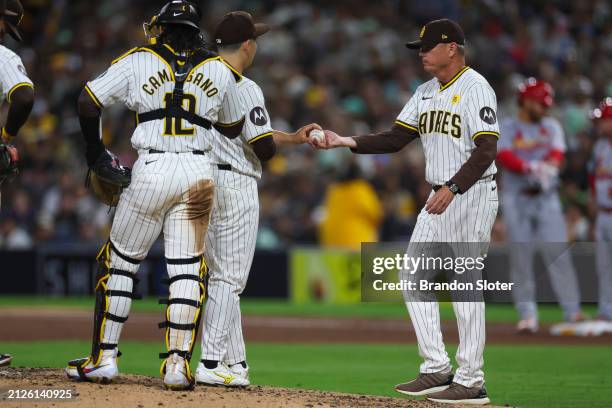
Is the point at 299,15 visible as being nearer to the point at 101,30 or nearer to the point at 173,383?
the point at 101,30

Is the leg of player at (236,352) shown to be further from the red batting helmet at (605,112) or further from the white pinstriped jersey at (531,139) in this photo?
the red batting helmet at (605,112)

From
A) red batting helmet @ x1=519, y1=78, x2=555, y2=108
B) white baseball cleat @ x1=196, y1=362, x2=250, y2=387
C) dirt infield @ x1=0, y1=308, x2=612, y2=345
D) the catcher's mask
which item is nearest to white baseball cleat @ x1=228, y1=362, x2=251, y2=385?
white baseball cleat @ x1=196, y1=362, x2=250, y2=387

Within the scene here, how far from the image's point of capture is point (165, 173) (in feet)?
20.8

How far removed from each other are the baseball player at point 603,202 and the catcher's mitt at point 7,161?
21.8ft

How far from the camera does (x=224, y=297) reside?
6922 mm

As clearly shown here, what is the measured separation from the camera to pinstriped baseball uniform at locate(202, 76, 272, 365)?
22.6ft

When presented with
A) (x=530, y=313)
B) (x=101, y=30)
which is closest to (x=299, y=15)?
(x=101, y=30)

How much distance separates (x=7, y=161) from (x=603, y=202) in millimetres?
7095

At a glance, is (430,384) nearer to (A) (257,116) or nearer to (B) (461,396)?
(B) (461,396)

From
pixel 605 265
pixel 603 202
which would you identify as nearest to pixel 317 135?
pixel 603 202

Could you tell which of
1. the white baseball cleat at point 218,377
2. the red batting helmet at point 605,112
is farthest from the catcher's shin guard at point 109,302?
the red batting helmet at point 605,112

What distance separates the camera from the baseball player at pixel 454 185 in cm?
658

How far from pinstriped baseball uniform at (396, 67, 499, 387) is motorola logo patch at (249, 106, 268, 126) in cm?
103

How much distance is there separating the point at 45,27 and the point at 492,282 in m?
13.8
